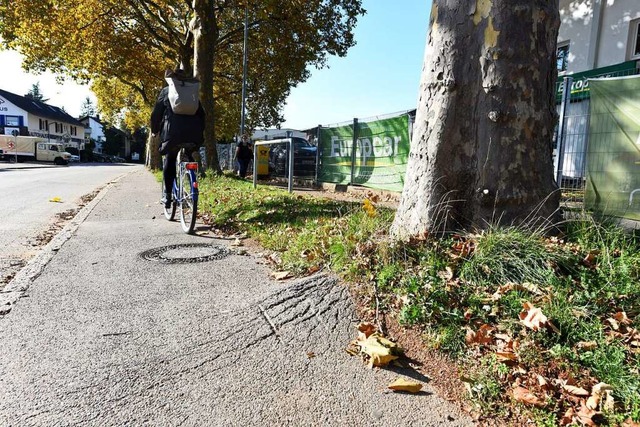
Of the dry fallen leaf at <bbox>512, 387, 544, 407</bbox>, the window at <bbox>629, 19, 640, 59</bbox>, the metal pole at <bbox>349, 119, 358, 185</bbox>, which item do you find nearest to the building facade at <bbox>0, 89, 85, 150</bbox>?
the metal pole at <bbox>349, 119, 358, 185</bbox>

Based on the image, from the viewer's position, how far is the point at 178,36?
2117 centimetres

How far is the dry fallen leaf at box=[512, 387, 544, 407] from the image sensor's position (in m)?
2.06

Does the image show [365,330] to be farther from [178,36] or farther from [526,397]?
[178,36]

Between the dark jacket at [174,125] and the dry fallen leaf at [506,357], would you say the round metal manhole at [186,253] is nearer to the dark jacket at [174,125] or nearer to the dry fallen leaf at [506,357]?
the dark jacket at [174,125]

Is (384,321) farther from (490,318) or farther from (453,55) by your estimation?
(453,55)

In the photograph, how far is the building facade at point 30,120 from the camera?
6238 cm

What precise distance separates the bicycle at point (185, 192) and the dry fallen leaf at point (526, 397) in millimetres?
4712

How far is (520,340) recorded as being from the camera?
95.5 inches

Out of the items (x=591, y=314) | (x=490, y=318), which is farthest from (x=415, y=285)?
(x=591, y=314)

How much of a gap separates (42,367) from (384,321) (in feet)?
6.65

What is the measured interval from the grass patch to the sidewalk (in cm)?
33

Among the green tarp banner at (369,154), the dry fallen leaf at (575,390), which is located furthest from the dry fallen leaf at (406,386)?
the green tarp banner at (369,154)

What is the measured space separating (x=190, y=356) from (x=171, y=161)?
181 inches

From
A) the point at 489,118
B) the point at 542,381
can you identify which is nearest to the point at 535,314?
the point at 542,381
